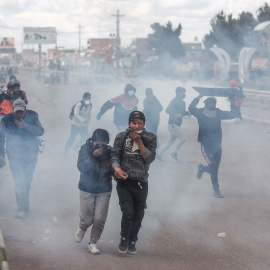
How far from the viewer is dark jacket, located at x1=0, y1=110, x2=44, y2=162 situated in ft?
23.6

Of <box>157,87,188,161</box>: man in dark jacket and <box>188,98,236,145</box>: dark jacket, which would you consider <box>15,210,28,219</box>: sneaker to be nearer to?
<box>188,98,236,145</box>: dark jacket

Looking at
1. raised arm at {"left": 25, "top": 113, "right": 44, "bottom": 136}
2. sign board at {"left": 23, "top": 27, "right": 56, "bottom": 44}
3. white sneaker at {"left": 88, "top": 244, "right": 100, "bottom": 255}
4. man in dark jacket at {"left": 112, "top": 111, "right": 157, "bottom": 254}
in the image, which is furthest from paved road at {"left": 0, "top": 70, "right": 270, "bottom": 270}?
sign board at {"left": 23, "top": 27, "right": 56, "bottom": 44}

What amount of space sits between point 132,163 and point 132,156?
0.07m

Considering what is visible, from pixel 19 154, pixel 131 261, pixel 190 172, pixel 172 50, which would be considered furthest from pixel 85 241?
pixel 172 50

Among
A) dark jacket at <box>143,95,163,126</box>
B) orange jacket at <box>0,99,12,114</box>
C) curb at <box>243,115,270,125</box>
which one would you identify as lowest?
curb at <box>243,115,270,125</box>

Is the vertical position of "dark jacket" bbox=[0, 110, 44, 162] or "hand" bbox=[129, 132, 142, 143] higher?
"hand" bbox=[129, 132, 142, 143]

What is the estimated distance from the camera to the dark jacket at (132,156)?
5.82m

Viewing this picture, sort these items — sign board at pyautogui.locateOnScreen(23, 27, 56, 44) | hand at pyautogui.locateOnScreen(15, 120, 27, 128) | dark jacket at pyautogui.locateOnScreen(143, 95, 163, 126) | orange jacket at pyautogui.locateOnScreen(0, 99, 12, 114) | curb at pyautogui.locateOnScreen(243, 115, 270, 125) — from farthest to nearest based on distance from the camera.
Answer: sign board at pyautogui.locateOnScreen(23, 27, 56, 44), curb at pyautogui.locateOnScreen(243, 115, 270, 125), dark jacket at pyautogui.locateOnScreen(143, 95, 163, 126), orange jacket at pyautogui.locateOnScreen(0, 99, 12, 114), hand at pyautogui.locateOnScreen(15, 120, 27, 128)

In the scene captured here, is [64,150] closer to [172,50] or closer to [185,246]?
[185,246]

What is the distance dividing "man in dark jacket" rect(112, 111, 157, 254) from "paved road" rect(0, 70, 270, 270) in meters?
0.48

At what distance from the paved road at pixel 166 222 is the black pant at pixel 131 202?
0.28 m

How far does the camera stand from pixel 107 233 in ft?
22.5

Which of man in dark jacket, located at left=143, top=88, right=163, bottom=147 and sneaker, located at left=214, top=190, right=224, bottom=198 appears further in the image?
man in dark jacket, located at left=143, top=88, right=163, bottom=147

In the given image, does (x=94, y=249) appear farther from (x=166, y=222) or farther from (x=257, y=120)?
(x=257, y=120)
